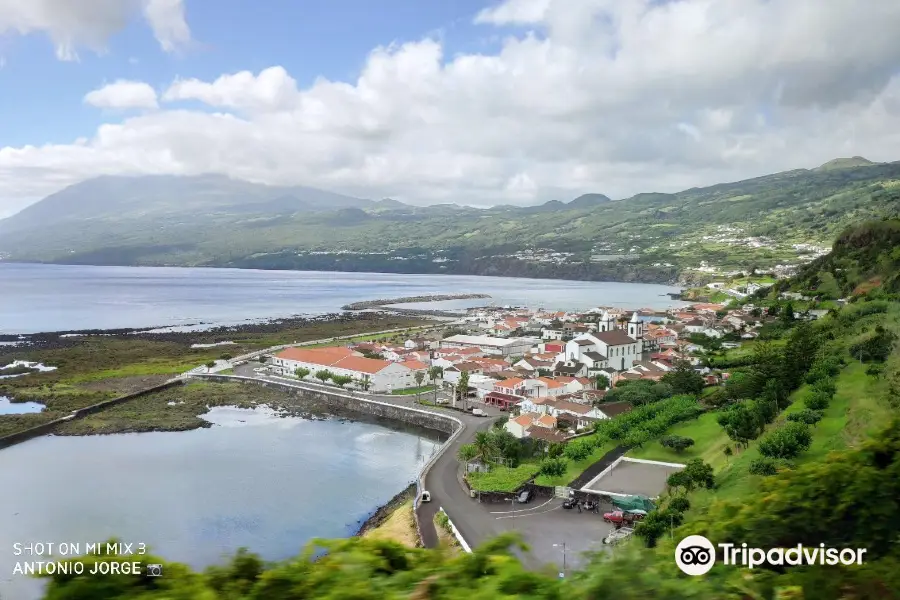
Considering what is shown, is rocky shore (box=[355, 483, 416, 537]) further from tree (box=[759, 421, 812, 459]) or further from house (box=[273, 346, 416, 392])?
house (box=[273, 346, 416, 392])

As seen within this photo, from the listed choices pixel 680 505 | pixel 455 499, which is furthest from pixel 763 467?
pixel 455 499

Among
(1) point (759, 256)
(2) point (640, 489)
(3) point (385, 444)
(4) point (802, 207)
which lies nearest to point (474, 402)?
(3) point (385, 444)

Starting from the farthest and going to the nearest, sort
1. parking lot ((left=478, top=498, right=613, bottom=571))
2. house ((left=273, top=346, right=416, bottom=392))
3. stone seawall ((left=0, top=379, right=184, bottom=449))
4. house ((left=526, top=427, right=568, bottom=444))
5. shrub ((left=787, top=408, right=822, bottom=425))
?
house ((left=273, top=346, right=416, bottom=392))
stone seawall ((left=0, top=379, right=184, bottom=449))
house ((left=526, top=427, right=568, bottom=444))
shrub ((left=787, top=408, right=822, bottom=425))
parking lot ((left=478, top=498, right=613, bottom=571))

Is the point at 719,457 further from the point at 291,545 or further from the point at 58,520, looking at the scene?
the point at 58,520

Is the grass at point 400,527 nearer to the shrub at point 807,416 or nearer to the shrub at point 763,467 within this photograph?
the shrub at point 763,467

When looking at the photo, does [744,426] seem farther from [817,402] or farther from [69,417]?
[69,417]

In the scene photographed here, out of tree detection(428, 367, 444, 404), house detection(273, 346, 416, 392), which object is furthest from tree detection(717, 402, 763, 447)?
house detection(273, 346, 416, 392)
